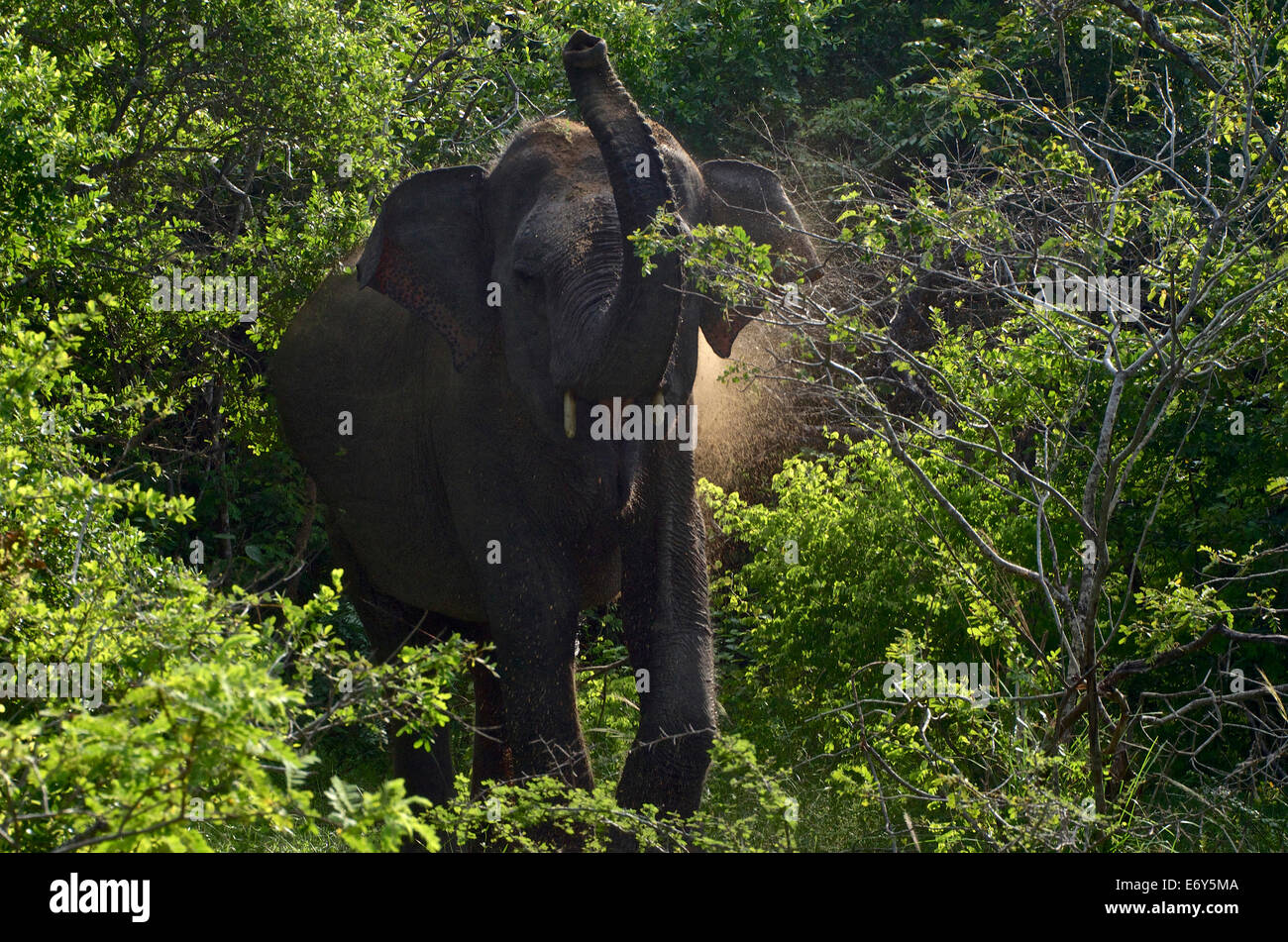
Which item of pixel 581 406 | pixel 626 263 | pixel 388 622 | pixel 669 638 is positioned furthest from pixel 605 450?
pixel 388 622

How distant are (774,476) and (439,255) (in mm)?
2324

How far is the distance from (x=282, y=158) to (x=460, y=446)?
8.96 feet

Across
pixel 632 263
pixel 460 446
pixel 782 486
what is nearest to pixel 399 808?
pixel 632 263

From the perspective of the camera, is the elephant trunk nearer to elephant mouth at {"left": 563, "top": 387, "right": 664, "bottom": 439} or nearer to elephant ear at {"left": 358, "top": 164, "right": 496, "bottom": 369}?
elephant mouth at {"left": 563, "top": 387, "right": 664, "bottom": 439}

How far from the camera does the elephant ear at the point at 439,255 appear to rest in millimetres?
7000

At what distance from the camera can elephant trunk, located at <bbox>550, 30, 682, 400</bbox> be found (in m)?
5.68

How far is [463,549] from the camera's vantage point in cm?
727

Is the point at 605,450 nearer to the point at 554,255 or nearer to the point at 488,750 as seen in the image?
the point at 554,255

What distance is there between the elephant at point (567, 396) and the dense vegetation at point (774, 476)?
0.31m

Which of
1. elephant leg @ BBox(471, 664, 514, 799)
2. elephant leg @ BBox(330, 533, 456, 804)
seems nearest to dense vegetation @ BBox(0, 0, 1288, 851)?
elephant leg @ BBox(330, 533, 456, 804)

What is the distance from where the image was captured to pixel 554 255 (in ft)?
21.2

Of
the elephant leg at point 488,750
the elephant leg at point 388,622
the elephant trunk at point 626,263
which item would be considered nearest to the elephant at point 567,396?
the elephant trunk at point 626,263

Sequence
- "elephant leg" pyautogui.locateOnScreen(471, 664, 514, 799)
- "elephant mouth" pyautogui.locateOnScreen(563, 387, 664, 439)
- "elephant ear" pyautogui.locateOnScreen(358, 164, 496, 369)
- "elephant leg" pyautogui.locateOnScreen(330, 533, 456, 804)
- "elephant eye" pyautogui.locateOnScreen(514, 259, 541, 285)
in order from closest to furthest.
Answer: "elephant mouth" pyautogui.locateOnScreen(563, 387, 664, 439)
"elephant eye" pyautogui.locateOnScreen(514, 259, 541, 285)
"elephant ear" pyautogui.locateOnScreen(358, 164, 496, 369)
"elephant leg" pyautogui.locateOnScreen(471, 664, 514, 799)
"elephant leg" pyautogui.locateOnScreen(330, 533, 456, 804)

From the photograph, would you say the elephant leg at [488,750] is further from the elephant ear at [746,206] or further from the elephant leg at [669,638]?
the elephant ear at [746,206]
